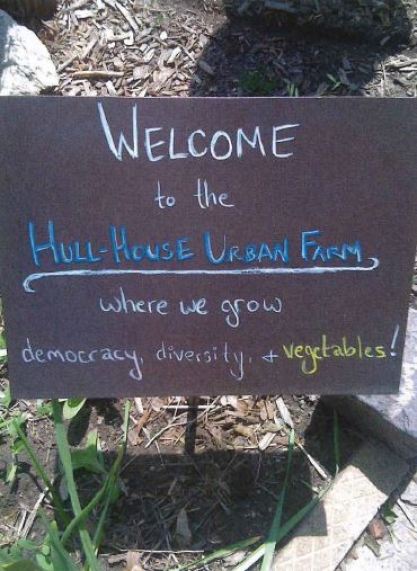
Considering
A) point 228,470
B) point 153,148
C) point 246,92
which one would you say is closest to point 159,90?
point 246,92

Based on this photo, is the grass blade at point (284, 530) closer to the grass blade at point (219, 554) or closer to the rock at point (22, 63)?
the grass blade at point (219, 554)

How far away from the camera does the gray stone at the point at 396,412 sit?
1.55 metres

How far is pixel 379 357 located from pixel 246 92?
1.39 m

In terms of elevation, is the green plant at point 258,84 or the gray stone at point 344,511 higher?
the green plant at point 258,84

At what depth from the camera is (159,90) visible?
2480mm


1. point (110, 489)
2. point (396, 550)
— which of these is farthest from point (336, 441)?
point (110, 489)

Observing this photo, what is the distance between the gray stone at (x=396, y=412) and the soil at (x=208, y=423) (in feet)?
0.33

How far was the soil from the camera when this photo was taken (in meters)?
1.59

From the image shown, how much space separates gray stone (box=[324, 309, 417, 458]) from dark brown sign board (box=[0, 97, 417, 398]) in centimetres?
17

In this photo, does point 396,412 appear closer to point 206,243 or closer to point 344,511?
point 344,511

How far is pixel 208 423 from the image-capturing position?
178 cm

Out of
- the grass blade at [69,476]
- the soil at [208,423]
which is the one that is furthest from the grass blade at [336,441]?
the grass blade at [69,476]

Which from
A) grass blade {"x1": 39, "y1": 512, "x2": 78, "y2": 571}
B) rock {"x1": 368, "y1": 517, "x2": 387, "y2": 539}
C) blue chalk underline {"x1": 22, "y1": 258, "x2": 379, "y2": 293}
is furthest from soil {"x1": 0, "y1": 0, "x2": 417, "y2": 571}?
blue chalk underline {"x1": 22, "y1": 258, "x2": 379, "y2": 293}

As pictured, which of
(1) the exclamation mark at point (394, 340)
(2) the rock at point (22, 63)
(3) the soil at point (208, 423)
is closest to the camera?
(1) the exclamation mark at point (394, 340)
